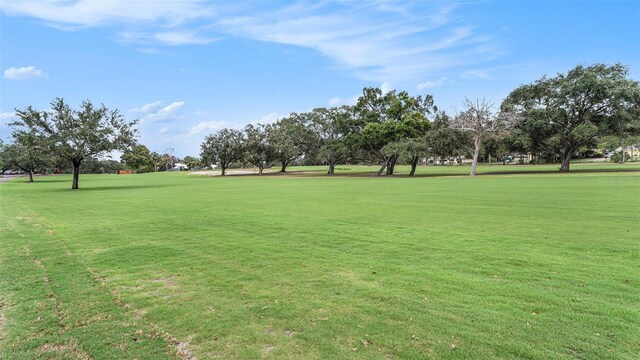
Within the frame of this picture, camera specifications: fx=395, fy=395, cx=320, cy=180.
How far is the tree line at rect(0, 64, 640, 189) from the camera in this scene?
3338 centimetres

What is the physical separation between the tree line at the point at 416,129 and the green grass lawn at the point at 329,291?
25.3 m

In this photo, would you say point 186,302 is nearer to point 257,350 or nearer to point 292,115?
point 257,350

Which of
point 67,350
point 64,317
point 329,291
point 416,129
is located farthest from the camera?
point 416,129

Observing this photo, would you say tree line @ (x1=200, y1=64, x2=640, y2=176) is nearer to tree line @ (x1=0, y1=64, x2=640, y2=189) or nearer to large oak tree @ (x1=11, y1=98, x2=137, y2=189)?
tree line @ (x1=0, y1=64, x2=640, y2=189)

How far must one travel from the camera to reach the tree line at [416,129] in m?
33.4

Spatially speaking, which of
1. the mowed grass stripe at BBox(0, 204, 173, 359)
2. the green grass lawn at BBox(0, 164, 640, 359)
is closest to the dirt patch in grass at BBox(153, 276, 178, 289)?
the green grass lawn at BBox(0, 164, 640, 359)

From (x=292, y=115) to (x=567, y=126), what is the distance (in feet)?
139

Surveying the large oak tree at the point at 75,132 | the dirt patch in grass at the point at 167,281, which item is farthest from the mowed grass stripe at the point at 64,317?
the large oak tree at the point at 75,132

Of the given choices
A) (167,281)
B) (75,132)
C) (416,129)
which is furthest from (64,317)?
(416,129)

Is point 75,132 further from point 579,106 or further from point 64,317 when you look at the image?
point 579,106

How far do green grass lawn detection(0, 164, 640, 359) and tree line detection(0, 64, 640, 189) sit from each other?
25266 millimetres

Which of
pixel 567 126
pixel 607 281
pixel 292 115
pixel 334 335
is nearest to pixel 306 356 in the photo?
pixel 334 335

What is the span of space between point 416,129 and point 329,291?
50.5 meters

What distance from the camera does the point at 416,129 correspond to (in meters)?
54.0
